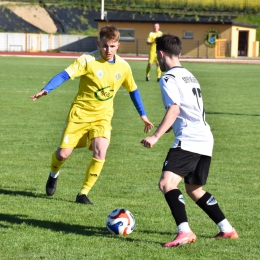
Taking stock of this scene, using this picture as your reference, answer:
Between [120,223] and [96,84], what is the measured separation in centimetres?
193

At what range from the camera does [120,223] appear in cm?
590

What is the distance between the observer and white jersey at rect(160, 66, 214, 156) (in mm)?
5457

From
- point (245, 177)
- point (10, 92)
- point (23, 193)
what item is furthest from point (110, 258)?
point (10, 92)

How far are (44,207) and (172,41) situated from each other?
2.53m

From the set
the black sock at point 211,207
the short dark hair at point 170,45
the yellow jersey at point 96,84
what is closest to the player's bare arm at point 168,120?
the short dark hair at point 170,45

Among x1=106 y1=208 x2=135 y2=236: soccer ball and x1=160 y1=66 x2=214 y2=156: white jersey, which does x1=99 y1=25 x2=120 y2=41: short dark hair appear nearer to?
x1=160 y1=66 x2=214 y2=156: white jersey

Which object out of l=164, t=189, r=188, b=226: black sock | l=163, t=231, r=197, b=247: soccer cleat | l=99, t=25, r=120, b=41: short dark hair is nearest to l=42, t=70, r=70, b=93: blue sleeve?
l=99, t=25, r=120, b=41: short dark hair

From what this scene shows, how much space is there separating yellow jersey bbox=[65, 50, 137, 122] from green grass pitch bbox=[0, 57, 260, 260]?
3.14ft

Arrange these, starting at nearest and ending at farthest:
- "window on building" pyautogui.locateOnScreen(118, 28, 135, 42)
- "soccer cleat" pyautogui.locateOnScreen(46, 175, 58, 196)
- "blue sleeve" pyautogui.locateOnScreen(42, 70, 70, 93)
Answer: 1. "blue sleeve" pyautogui.locateOnScreen(42, 70, 70, 93)
2. "soccer cleat" pyautogui.locateOnScreen(46, 175, 58, 196)
3. "window on building" pyautogui.locateOnScreen(118, 28, 135, 42)

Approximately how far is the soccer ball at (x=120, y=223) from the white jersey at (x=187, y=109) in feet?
2.91

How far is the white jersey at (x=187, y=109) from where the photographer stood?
546cm

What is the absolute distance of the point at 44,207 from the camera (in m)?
7.02

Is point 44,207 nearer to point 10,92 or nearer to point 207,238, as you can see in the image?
point 207,238

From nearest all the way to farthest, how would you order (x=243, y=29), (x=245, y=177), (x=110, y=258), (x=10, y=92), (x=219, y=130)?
(x=110, y=258) < (x=245, y=177) < (x=219, y=130) < (x=10, y=92) < (x=243, y=29)
